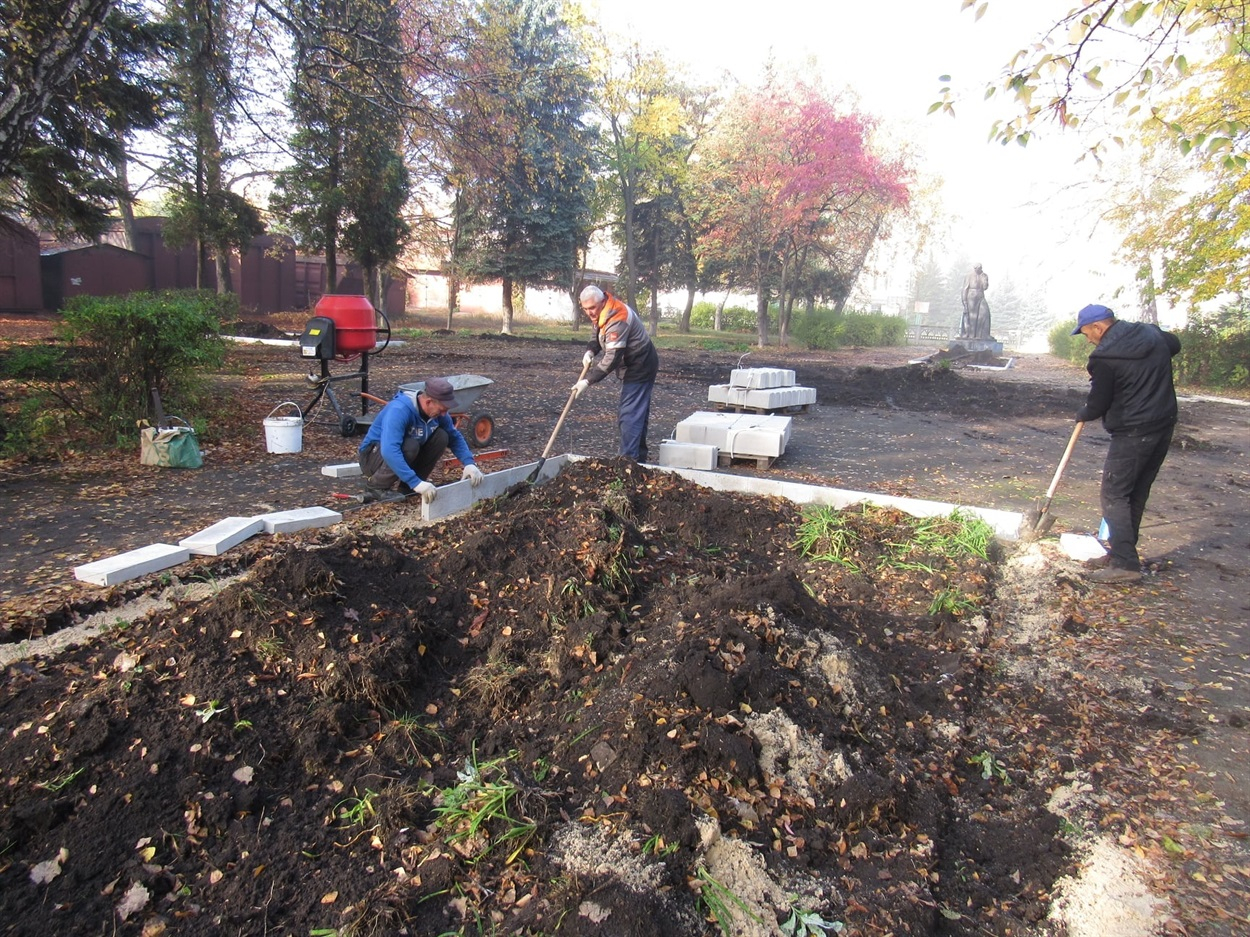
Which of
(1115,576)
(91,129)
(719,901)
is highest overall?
(91,129)

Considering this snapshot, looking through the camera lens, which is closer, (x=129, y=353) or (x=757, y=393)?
(x=129, y=353)

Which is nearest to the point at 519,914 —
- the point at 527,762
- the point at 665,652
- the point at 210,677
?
the point at 527,762

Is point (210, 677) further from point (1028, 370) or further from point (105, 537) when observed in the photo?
point (1028, 370)

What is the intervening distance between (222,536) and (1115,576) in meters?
5.44

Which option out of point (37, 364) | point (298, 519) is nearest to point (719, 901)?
point (298, 519)

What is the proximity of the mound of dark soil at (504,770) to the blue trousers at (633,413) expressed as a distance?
9.88 feet

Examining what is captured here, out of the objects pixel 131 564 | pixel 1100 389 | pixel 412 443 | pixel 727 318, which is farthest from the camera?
pixel 727 318

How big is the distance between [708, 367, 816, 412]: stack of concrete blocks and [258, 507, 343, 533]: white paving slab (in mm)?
6545

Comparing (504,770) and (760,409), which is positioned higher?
(760,409)

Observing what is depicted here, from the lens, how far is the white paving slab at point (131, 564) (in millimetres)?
3703

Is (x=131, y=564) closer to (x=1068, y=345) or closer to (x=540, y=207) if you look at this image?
(x=540, y=207)

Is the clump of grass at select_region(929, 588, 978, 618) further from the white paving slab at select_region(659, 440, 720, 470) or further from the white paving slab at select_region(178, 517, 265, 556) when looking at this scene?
the white paving slab at select_region(178, 517, 265, 556)

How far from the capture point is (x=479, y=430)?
24.3 feet

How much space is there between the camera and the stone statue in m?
27.8
